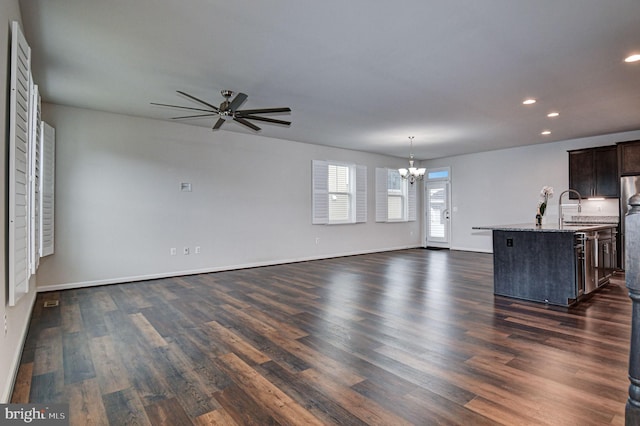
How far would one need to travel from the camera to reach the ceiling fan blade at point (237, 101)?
3654mm

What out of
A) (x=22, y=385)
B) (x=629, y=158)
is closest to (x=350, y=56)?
(x=22, y=385)

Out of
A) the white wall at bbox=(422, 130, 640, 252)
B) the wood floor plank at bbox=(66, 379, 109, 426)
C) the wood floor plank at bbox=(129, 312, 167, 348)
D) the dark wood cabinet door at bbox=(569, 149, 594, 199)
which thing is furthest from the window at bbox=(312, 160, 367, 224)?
the wood floor plank at bbox=(66, 379, 109, 426)

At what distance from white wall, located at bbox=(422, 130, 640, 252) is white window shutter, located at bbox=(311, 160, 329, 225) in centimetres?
387

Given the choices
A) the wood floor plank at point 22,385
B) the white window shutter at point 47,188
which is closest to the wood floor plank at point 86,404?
the wood floor plank at point 22,385

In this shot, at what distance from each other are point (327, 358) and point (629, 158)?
6.89 m

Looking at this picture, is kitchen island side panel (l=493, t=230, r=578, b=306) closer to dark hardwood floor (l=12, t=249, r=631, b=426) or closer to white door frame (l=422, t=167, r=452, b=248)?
dark hardwood floor (l=12, t=249, r=631, b=426)

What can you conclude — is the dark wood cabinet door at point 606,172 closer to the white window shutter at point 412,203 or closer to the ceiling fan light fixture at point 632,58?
the ceiling fan light fixture at point 632,58

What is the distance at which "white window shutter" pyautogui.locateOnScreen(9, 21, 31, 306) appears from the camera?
2.12 meters

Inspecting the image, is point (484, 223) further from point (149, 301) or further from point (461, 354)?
point (149, 301)

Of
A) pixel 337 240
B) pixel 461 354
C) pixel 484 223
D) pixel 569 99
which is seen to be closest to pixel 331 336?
pixel 461 354

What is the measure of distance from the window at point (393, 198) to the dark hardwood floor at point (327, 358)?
4.74 metres

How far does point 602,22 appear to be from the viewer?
9.10 ft

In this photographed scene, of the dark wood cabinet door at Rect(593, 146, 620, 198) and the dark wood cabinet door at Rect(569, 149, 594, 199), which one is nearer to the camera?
the dark wood cabinet door at Rect(593, 146, 620, 198)

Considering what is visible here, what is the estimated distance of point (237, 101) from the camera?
12.5 ft
